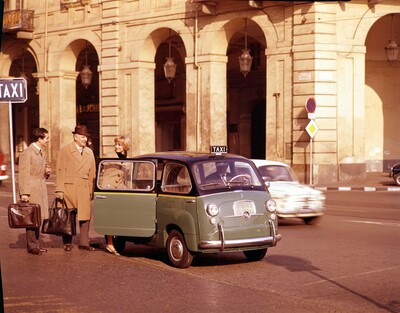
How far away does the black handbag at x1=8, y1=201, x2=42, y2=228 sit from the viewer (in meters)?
12.2

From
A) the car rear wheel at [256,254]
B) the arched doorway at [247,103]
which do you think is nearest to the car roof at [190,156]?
the car rear wheel at [256,254]

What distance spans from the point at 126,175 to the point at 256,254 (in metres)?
2.27

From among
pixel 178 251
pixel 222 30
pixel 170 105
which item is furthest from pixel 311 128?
pixel 178 251

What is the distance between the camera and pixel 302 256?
12797 millimetres

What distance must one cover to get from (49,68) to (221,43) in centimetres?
1113

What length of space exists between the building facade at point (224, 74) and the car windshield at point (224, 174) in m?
14.5

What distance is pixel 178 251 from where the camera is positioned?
11.8 metres

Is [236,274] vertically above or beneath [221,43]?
beneath

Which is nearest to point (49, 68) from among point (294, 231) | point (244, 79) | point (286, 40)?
point (244, 79)

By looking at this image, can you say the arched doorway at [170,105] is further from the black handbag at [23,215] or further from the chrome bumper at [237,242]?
the chrome bumper at [237,242]

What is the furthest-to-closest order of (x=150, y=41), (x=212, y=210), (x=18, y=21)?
(x=18, y=21)
(x=150, y=41)
(x=212, y=210)

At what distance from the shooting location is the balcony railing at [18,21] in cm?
4266

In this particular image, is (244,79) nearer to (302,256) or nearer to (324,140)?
(324,140)

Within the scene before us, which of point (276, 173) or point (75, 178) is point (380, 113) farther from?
point (75, 178)
